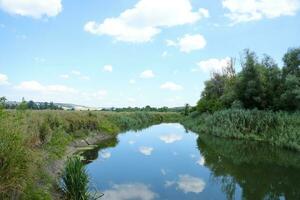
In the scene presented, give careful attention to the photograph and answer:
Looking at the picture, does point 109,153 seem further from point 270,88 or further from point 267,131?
point 270,88

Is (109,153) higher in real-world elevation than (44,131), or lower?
lower

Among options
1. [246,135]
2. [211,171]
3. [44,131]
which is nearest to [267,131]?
[246,135]

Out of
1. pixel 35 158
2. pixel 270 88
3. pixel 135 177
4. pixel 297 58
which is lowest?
pixel 135 177

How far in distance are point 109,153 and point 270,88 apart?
614 inches

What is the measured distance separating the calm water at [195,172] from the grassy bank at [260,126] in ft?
4.35

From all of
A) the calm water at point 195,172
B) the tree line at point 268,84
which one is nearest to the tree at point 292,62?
the tree line at point 268,84

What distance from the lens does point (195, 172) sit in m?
14.0

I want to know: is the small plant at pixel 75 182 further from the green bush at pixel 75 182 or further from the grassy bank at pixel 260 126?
the grassy bank at pixel 260 126

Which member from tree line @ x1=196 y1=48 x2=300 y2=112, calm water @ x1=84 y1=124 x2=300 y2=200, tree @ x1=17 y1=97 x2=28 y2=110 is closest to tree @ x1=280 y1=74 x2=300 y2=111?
tree line @ x1=196 y1=48 x2=300 y2=112

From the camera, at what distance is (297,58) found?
25844mm

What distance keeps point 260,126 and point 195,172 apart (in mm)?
13140

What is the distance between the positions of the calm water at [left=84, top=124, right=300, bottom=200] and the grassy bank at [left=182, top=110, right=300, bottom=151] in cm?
133

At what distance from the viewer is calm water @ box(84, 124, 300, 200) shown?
1049 cm

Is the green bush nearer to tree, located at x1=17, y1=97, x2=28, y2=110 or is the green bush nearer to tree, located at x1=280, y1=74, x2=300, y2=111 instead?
tree, located at x1=17, y1=97, x2=28, y2=110
